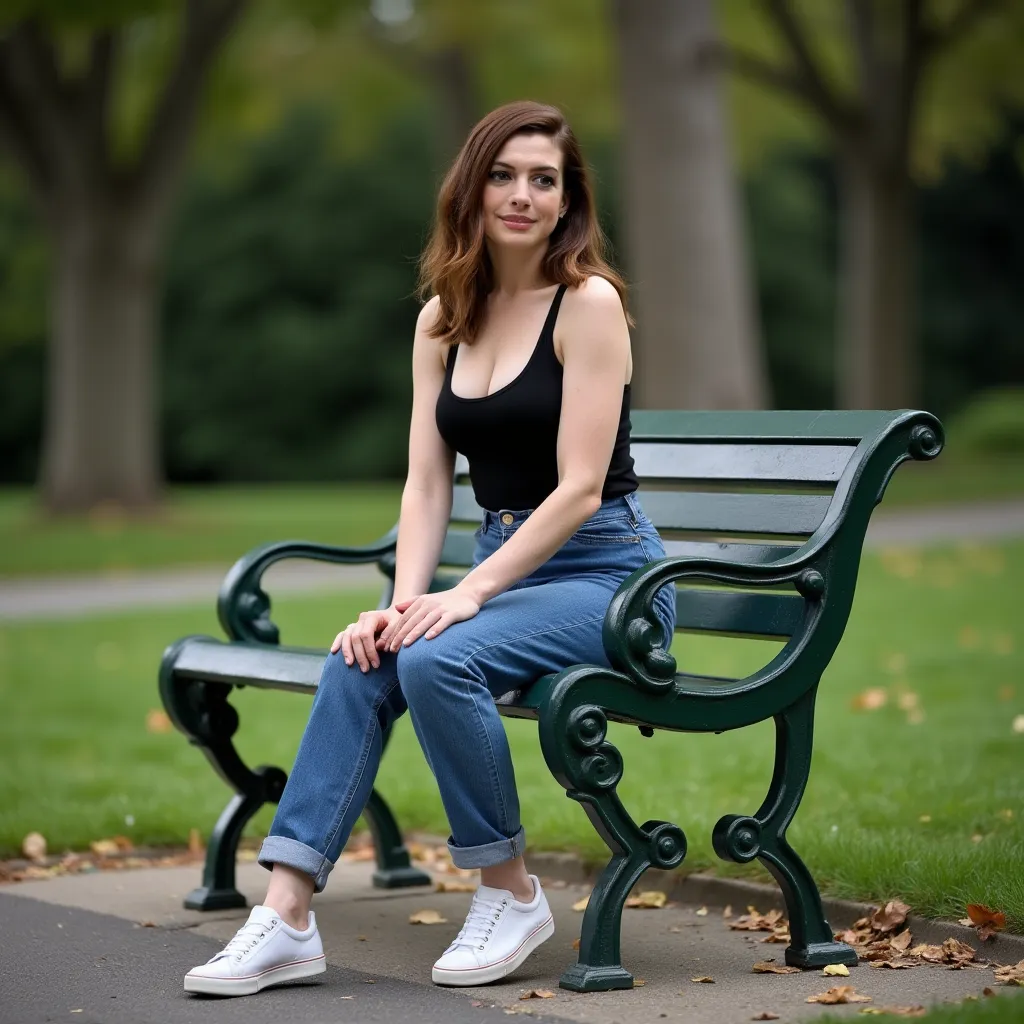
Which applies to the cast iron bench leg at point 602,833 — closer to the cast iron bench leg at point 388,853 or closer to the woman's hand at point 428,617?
the woman's hand at point 428,617

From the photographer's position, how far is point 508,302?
14.3 feet

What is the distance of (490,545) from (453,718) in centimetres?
64

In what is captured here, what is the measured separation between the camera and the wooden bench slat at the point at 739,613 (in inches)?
163

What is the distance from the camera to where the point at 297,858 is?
381 cm

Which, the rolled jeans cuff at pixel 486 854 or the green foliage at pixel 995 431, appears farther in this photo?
the green foliage at pixel 995 431

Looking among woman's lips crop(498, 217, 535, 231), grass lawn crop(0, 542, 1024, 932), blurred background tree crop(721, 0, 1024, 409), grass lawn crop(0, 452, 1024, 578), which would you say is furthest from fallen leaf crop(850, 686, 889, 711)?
blurred background tree crop(721, 0, 1024, 409)

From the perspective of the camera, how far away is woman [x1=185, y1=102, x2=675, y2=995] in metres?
3.80

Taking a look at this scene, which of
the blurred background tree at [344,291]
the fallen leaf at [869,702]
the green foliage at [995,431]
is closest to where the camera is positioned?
the fallen leaf at [869,702]

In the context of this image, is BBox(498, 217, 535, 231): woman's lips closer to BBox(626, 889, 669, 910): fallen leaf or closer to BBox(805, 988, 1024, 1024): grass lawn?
BBox(626, 889, 669, 910): fallen leaf

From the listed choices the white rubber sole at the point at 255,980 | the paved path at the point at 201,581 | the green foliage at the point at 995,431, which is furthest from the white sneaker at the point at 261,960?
the green foliage at the point at 995,431

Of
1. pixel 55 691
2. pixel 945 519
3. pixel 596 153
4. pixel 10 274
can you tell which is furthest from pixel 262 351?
pixel 55 691

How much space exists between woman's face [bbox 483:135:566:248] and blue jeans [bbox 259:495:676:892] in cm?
85

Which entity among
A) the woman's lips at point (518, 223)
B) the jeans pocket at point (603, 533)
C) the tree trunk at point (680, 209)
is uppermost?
the tree trunk at point (680, 209)

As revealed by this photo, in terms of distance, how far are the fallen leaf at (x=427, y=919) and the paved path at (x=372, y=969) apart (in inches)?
1.1
